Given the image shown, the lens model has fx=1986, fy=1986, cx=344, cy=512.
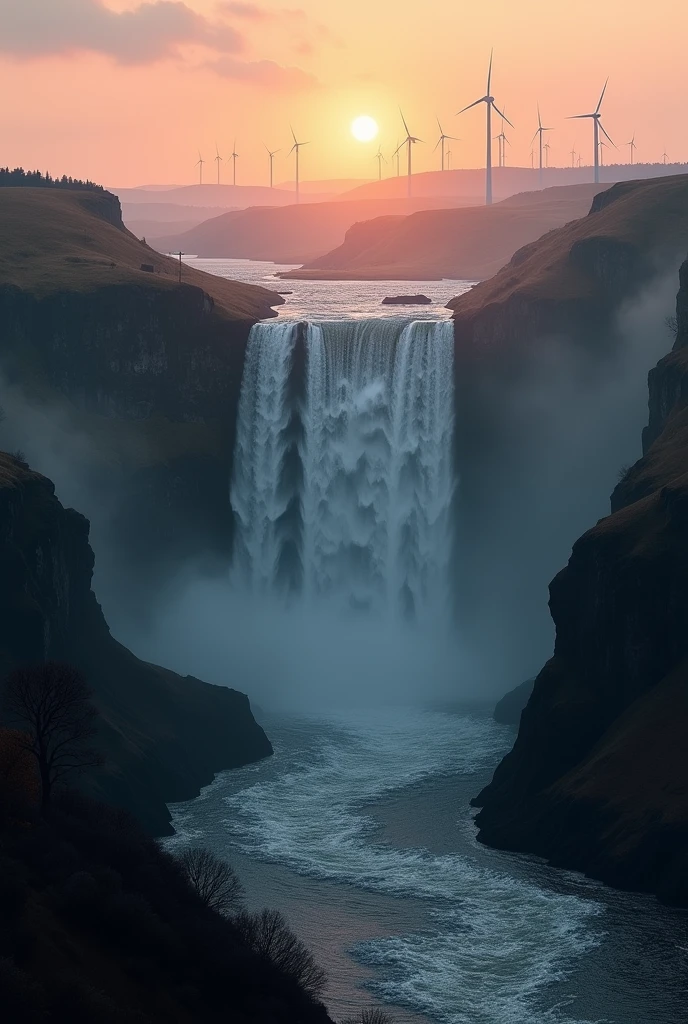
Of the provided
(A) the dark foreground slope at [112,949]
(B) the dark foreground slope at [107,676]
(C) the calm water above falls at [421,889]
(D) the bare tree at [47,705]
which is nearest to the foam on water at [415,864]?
(C) the calm water above falls at [421,889]

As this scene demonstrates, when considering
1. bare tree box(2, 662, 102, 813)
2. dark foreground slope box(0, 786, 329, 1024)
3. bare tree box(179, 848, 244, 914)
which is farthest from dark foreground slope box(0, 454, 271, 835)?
dark foreground slope box(0, 786, 329, 1024)

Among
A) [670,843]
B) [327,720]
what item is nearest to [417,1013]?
[670,843]

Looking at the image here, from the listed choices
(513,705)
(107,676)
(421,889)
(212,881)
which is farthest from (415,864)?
(513,705)

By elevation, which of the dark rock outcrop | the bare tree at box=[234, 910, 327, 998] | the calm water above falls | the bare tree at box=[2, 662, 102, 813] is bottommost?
the calm water above falls

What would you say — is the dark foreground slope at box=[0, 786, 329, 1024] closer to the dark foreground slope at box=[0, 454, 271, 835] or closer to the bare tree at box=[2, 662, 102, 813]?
the bare tree at box=[2, 662, 102, 813]

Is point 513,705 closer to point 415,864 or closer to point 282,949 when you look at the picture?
point 415,864

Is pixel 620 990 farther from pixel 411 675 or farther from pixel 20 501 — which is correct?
pixel 411 675

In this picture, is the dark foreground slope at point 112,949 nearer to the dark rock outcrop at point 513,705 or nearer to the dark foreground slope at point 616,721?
the dark foreground slope at point 616,721
